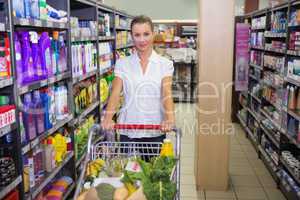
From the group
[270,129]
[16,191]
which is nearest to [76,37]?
[16,191]

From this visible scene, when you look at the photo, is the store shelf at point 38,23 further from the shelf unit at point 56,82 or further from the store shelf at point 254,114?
the store shelf at point 254,114

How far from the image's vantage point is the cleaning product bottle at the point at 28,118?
2.60 metres

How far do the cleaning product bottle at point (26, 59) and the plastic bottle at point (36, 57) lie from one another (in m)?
0.06

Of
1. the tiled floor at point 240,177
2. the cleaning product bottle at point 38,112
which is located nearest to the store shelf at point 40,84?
the cleaning product bottle at point 38,112

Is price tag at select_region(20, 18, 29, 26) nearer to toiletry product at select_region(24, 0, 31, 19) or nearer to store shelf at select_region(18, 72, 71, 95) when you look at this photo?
toiletry product at select_region(24, 0, 31, 19)

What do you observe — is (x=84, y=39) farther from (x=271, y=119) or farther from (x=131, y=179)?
(x=271, y=119)

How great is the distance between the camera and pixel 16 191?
2355 millimetres

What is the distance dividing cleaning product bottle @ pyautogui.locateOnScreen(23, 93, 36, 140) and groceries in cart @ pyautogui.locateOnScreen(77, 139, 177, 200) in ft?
2.23

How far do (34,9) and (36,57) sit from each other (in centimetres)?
36

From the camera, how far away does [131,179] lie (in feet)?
6.21

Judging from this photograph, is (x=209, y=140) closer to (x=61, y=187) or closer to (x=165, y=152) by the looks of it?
(x=61, y=187)

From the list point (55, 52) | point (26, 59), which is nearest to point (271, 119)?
point (55, 52)

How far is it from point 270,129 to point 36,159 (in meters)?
3.39

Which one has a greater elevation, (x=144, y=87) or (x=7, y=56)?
(x=7, y=56)
